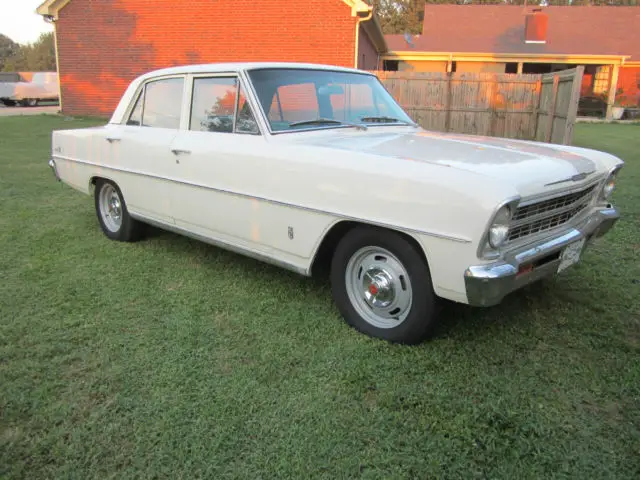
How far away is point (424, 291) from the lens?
2965mm

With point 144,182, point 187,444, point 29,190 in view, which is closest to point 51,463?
point 187,444

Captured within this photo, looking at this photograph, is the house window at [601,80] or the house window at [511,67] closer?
the house window at [601,80]

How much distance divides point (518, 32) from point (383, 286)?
2747 cm

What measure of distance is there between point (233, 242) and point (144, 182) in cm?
123

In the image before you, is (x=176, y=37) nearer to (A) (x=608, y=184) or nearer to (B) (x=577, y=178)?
(A) (x=608, y=184)

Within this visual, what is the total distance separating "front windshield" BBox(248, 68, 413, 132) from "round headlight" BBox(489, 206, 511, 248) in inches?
66.2

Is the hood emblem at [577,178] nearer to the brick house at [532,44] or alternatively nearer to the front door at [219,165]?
the front door at [219,165]

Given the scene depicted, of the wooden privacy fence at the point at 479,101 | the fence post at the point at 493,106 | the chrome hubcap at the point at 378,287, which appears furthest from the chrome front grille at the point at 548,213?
the fence post at the point at 493,106

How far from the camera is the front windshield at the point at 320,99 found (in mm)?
3799

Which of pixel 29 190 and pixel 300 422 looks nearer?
pixel 300 422

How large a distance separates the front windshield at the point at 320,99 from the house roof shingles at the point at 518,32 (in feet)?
72.8

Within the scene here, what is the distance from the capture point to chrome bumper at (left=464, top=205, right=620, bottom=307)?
2633 mm

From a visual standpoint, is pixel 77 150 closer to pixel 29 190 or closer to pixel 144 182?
pixel 144 182

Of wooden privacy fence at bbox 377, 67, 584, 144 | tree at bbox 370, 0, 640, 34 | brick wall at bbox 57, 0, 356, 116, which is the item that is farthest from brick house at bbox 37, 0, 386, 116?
tree at bbox 370, 0, 640, 34
